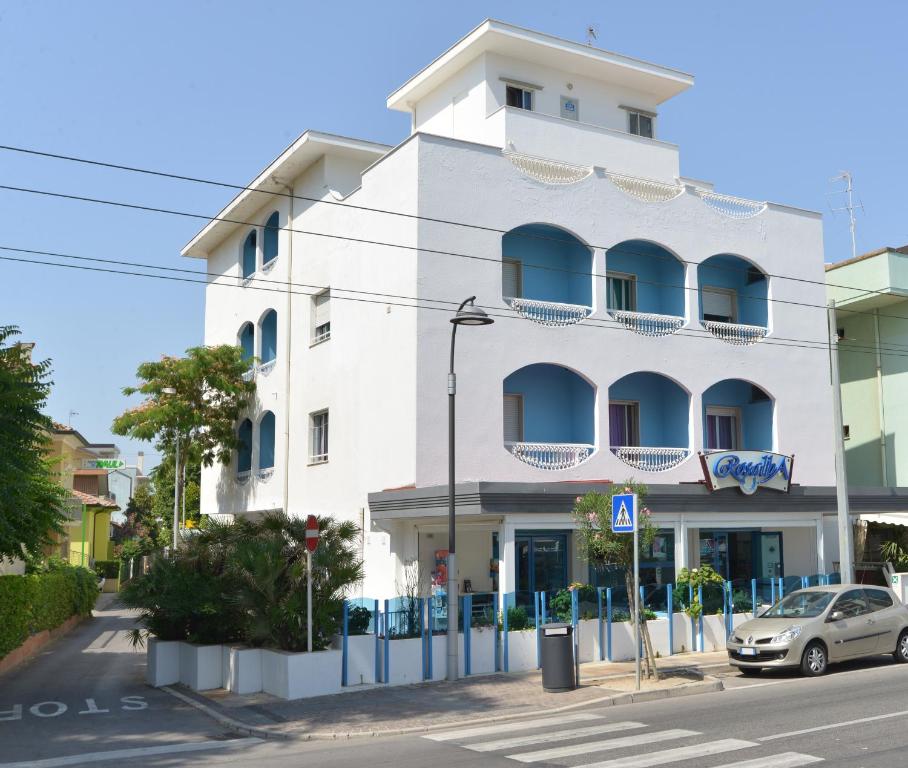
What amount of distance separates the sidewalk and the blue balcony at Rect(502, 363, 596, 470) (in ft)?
25.8

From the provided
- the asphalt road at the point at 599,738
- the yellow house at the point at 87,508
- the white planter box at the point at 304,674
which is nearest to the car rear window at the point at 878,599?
the asphalt road at the point at 599,738

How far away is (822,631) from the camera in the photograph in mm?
17969

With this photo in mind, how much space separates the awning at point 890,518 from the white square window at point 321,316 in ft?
50.4

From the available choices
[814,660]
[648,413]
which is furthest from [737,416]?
[814,660]

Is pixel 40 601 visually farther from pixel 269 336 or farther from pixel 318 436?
pixel 269 336

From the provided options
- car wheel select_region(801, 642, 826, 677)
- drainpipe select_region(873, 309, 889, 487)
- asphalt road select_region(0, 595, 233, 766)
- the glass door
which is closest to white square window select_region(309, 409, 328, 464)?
asphalt road select_region(0, 595, 233, 766)

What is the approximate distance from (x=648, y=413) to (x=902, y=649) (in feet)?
32.3

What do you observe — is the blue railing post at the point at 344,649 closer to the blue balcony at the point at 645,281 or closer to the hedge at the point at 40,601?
the hedge at the point at 40,601

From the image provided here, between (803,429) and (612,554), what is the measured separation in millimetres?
12601

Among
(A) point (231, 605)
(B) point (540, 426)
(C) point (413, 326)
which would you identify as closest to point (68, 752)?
(A) point (231, 605)

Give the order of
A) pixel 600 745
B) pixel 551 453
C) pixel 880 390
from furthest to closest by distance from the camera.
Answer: pixel 880 390
pixel 551 453
pixel 600 745

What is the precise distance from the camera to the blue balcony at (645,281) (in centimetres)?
2722

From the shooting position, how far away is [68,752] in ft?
43.1

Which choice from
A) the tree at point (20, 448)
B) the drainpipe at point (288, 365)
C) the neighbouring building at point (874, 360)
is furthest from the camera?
the neighbouring building at point (874, 360)
